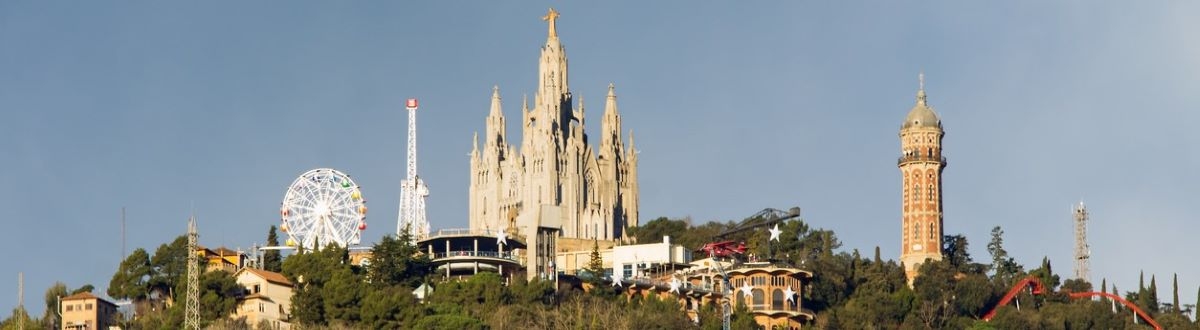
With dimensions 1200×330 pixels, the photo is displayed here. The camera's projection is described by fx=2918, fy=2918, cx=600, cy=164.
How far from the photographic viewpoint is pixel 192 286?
157 m

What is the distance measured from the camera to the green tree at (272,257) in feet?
576

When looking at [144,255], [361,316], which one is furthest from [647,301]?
A: [144,255]

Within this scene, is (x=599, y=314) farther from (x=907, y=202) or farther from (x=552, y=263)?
(x=907, y=202)

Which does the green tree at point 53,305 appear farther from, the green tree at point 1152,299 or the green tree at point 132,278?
the green tree at point 1152,299

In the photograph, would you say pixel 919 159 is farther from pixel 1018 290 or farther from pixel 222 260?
pixel 222 260

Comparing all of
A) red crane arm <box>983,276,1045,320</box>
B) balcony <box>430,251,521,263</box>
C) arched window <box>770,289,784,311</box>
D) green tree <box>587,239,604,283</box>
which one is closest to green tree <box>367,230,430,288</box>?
balcony <box>430,251,521,263</box>

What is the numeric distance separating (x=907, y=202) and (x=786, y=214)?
7915 mm

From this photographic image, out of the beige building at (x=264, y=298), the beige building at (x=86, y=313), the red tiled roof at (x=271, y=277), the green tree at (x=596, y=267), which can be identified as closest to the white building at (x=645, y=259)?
the green tree at (x=596, y=267)

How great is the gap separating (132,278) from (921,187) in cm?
5234

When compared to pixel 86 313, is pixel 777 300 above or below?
above

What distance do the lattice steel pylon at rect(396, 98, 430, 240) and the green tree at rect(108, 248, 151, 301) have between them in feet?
65.4

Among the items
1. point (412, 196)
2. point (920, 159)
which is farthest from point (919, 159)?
point (412, 196)

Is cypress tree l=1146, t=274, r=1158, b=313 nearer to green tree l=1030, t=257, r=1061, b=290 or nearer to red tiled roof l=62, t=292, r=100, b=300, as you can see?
green tree l=1030, t=257, r=1061, b=290

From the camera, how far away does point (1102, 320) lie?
592ft
